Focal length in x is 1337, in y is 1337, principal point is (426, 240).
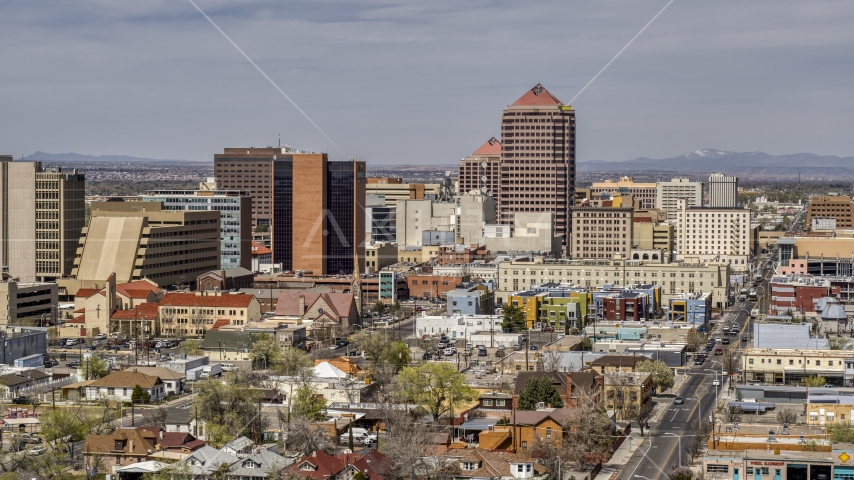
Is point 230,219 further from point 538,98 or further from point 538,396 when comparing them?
point 538,396

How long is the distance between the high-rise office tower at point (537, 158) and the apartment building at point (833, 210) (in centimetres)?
2810

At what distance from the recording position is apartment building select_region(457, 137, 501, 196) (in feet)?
417

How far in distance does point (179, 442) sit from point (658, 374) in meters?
17.8

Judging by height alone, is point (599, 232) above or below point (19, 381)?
above

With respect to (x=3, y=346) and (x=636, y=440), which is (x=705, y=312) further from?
(x=3, y=346)

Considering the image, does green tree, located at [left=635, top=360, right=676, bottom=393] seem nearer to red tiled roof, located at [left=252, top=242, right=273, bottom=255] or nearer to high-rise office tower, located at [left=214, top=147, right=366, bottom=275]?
high-rise office tower, located at [left=214, top=147, right=366, bottom=275]

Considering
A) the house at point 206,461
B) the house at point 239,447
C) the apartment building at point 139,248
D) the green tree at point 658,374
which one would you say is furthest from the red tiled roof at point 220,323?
the house at point 206,461

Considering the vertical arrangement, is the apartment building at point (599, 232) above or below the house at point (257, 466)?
above

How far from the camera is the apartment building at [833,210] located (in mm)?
115375

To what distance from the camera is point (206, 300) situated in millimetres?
59750

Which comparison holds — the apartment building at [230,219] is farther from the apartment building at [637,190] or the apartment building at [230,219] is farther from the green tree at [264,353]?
the apartment building at [637,190]

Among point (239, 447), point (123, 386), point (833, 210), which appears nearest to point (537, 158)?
point (833, 210)

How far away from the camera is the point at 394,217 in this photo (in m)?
104

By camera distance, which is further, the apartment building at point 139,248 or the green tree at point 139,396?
the apartment building at point 139,248
